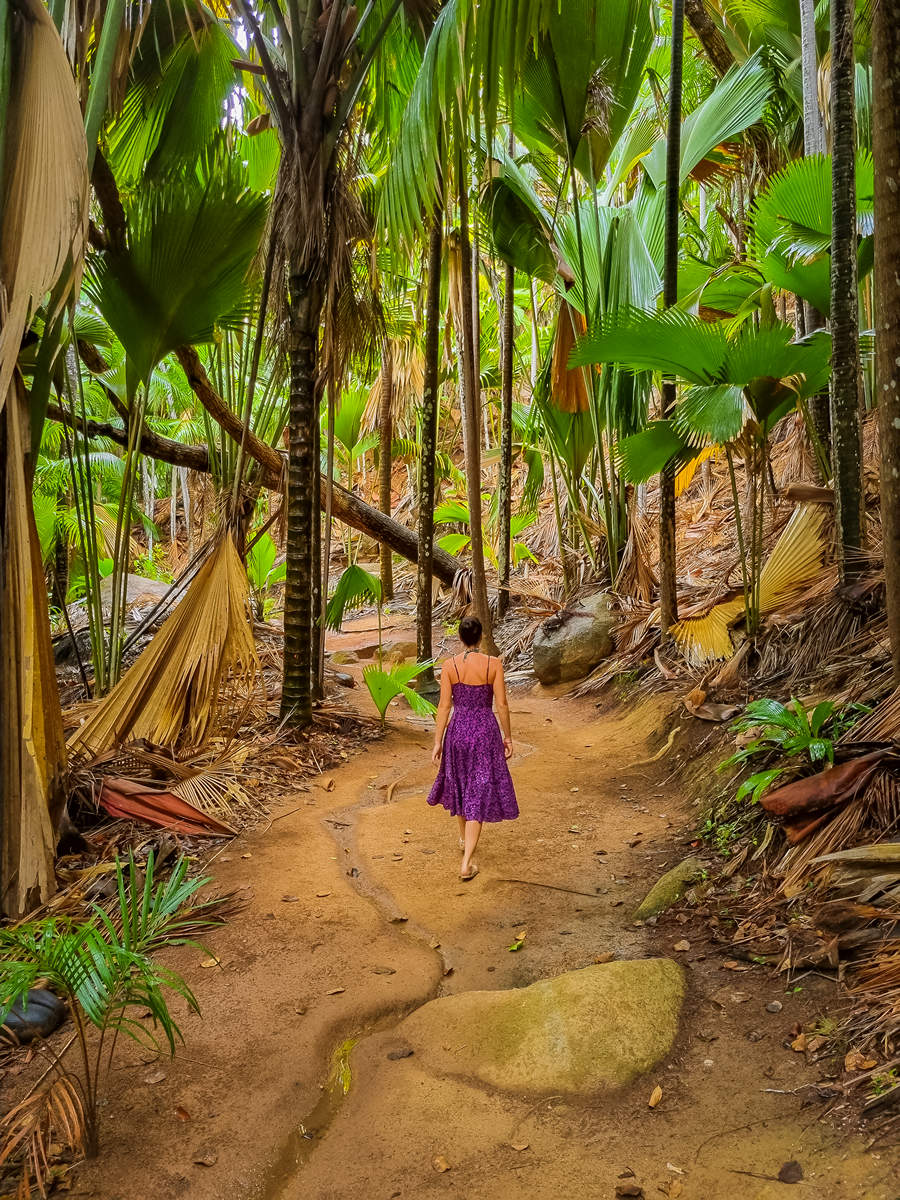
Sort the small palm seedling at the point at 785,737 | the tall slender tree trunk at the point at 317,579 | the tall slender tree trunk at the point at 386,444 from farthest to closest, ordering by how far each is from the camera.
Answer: the tall slender tree trunk at the point at 386,444
the tall slender tree trunk at the point at 317,579
the small palm seedling at the point at 785,737

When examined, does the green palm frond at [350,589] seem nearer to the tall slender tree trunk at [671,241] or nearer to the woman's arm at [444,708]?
the tall slender tree trunk at [671,241]

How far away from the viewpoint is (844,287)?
14.0 feet

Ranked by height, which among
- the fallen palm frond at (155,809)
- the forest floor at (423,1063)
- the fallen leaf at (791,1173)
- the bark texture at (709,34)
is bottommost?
the forest floor at (423,1063)

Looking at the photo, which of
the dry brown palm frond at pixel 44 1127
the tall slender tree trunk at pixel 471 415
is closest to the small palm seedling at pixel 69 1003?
the dry brown palm frond at pixel 44 1127

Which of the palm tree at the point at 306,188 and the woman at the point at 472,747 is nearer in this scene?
the woman at the point at 472,747

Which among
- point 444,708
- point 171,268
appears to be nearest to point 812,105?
point 171,268

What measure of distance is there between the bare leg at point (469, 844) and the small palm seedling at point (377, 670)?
2058 millimetres

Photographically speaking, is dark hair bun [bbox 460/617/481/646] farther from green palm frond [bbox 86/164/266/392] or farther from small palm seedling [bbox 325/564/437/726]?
green palm frond [bbox 86/164/266/392]

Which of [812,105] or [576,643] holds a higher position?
[812,105]

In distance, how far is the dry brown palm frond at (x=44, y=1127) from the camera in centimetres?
214

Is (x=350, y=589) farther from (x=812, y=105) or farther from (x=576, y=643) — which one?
(x=812, y=105)

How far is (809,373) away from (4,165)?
12.8ft

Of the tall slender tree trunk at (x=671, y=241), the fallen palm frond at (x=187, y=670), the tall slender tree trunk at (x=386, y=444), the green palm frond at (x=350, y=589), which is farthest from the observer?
the tall slender tree trunk at (x=386, y=444)

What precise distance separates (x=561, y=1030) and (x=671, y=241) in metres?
5.42
